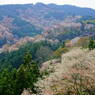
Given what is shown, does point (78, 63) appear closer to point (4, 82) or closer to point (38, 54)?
point (4, 82)

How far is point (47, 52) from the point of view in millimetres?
74000

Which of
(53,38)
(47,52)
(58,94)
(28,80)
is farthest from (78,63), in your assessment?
(53,38)

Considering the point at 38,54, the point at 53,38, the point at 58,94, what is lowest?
the point at 53,38

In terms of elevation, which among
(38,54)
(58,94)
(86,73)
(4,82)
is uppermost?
(86,73)

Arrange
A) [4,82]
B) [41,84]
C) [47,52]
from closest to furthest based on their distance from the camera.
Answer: [41,84]
[4,82]
[47,52]

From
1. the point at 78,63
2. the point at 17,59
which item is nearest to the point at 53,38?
the point at 17,59

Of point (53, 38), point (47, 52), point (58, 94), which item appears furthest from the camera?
point (53, 38)

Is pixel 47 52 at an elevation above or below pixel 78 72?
below

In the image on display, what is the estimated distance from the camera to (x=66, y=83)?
21.8 m

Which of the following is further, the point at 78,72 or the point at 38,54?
the point at 38,54

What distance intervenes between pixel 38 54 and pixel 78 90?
53049 millimetres

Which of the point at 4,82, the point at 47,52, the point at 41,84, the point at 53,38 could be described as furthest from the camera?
the point at 53,38

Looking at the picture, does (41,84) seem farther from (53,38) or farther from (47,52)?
(53,38)

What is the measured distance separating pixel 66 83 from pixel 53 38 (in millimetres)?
113165
